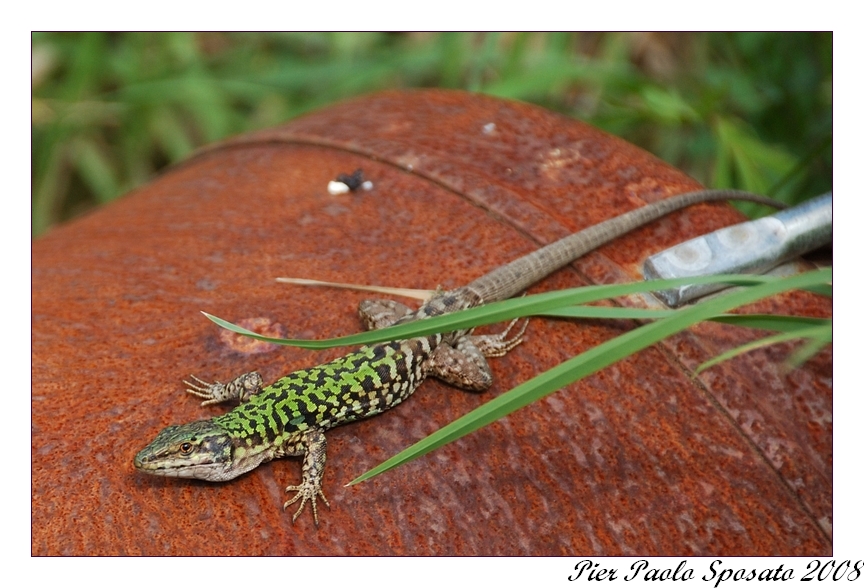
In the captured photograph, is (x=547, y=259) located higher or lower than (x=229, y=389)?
higher

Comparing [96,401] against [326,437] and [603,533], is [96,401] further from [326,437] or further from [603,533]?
[603,533]

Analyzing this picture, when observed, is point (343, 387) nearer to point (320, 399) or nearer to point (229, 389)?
point (320, 399)

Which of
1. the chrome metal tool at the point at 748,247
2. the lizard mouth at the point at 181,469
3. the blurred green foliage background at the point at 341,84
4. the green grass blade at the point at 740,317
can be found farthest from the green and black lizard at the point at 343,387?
the blurred green foliage background at the point at 341,84

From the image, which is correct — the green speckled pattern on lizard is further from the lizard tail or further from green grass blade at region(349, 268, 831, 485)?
green grass blade at region(349, 268, 831, 485)

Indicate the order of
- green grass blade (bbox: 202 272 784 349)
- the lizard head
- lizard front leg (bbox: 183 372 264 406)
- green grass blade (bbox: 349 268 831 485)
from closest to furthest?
green grass blade (bbox: 349 268 831 485)
green grass blade (bbox: 202 272 784 349)
the lizard head
lizard front leg (bbox: 183 372 264 406)

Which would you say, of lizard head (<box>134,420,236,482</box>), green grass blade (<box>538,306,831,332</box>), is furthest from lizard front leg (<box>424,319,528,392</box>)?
lizard head (<box>134,420,236,482</box>)

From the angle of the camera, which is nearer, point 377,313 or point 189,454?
point 189,454

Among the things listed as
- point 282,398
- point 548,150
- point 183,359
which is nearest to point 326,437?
point 282,398

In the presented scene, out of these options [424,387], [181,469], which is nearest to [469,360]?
[424,387]
